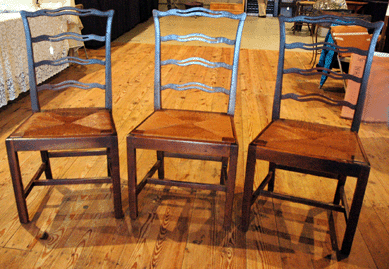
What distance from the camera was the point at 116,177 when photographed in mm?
1483

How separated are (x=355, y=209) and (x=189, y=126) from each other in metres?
0.72

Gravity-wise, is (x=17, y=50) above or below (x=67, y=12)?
below

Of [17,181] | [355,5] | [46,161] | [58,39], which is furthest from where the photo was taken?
[355,5]

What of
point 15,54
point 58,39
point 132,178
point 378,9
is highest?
point 58,39

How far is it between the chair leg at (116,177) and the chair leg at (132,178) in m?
0.05

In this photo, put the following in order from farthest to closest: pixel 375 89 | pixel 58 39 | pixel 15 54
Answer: pixel 15 54 → pixel 375 89 → pixel 58 39

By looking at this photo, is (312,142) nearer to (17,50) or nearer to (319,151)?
(319,151)

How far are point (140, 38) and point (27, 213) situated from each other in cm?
A: 491

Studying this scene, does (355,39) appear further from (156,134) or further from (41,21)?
(41,21)

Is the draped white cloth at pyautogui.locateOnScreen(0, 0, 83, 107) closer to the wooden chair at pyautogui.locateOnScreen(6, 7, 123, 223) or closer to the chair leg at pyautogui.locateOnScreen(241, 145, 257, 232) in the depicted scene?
the wooden chair at pyautogui.locateOnScreen(6, 7, 123, 223)

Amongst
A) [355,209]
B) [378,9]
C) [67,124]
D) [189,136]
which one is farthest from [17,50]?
[378,9]

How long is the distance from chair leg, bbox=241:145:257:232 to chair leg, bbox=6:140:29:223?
0.92 metres

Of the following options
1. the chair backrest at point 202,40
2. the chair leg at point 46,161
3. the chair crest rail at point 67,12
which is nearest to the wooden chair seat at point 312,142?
the chair backrest at point 202,40

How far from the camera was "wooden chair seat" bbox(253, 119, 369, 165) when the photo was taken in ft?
4.26
